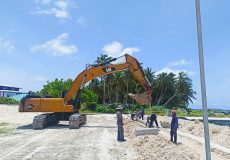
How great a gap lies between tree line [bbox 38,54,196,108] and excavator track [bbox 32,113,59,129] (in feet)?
167

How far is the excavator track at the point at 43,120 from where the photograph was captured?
86.2 ft

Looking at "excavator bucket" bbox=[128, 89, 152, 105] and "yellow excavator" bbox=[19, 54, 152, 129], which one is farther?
"yellow excavator" bbox=[19, 54, 152, 129]

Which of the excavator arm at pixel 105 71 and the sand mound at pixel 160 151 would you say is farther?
the excavator arm at pixel 105 71

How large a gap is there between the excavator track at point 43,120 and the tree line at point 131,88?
5093 cm

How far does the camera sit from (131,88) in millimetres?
85188

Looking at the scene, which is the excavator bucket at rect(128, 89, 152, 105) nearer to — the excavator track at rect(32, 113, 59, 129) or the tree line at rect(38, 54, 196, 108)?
the excavator track at rect(32, 113, 59, 129)

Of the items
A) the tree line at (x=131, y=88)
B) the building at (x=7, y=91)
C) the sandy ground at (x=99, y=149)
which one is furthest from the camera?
the building at (x=7, y=91)

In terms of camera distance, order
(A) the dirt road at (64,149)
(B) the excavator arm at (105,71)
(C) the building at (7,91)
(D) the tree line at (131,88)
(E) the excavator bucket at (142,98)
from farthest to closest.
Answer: (C) the building at (7,91) < (D) the tree line at (131,88) < (B) the excavator arm at (105,71) < (E) the excavator bucket at (142,98) < (A) the dirt road at (64,149)

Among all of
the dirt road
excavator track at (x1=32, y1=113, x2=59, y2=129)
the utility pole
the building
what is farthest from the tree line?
the utility pole

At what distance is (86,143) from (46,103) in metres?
10.3

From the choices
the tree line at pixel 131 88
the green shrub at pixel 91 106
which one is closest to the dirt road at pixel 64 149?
the green shrub at pixel 91 106

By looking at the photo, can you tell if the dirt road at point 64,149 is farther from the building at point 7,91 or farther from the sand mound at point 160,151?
the building at point 7,91

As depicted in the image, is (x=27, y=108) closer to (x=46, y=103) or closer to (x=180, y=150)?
(x=46, y=103)

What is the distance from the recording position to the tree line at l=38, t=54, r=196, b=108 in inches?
3263
